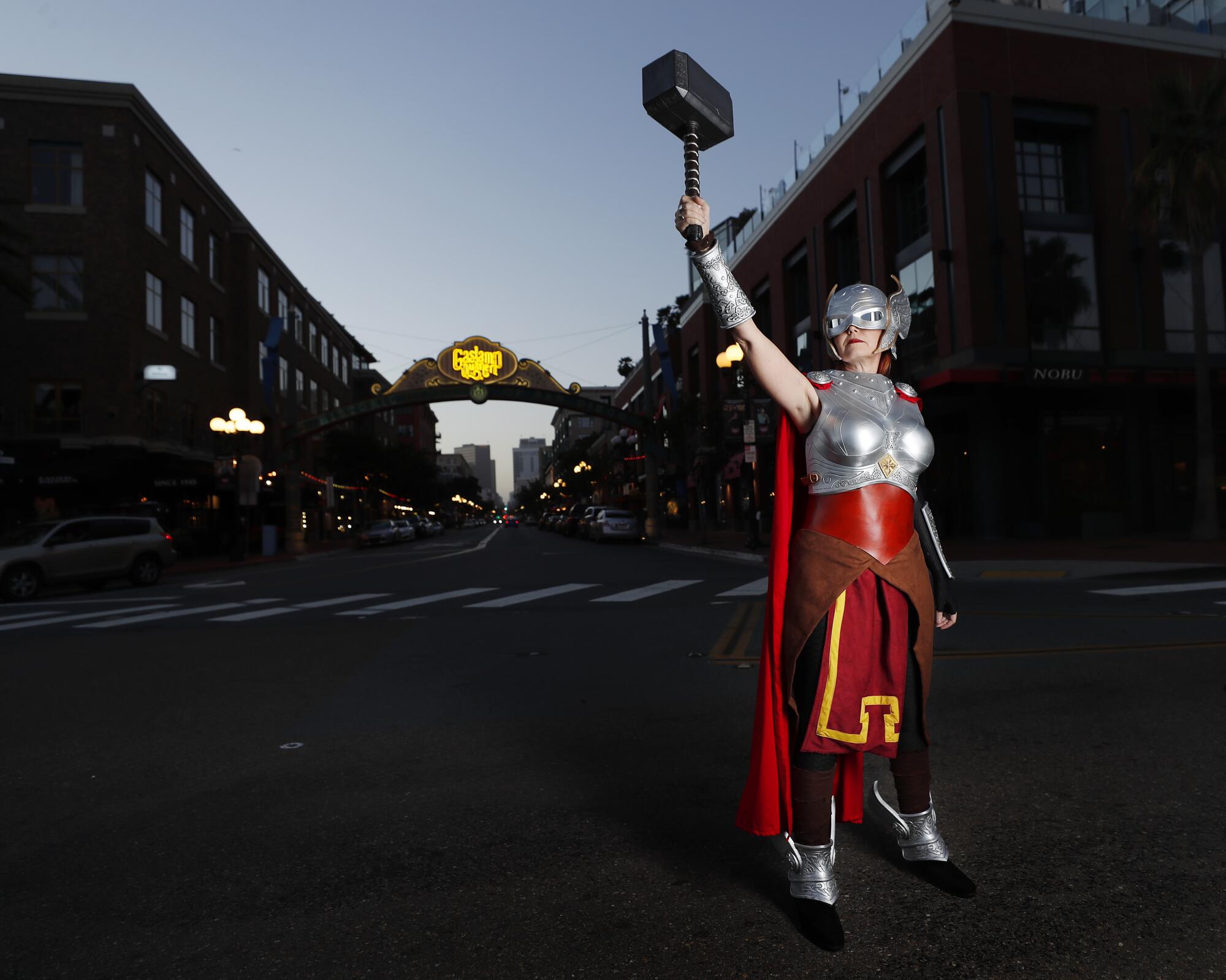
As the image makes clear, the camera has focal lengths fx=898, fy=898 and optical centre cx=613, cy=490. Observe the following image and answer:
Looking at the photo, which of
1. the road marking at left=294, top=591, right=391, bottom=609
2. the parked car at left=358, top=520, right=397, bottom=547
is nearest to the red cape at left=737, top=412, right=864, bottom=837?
the road marking at left=294, top=591, right=391, bottom=609

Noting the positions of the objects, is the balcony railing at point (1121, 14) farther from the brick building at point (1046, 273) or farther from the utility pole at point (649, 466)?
the utility pole at point (649, 466)

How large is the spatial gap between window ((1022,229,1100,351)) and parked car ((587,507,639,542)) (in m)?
17.7

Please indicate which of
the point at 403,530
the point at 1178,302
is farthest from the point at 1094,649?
the point at 403,530

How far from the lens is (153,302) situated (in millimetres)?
32281

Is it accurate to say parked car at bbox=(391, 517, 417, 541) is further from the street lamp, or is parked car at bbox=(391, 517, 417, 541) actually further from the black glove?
the black glove

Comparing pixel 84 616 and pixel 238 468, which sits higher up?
pixel 238 468

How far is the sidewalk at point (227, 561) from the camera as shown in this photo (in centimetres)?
2537

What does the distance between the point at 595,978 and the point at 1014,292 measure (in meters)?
24.4

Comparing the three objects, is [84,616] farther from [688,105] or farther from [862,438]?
[862,438]

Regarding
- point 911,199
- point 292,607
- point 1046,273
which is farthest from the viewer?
point 911,199

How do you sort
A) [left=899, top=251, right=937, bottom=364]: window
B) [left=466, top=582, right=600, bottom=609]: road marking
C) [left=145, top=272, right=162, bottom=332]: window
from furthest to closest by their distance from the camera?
[left=145, top=272, right=162, bottom=332]: window, [left=899, top=251, right=937, bottom=364]: window, [left=466, top=582, right=600, bottom=609]: road marking

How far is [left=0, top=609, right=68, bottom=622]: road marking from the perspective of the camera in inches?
510

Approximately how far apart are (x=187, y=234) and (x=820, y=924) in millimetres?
40066

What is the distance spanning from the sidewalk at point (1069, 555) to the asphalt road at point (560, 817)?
6.00 m
